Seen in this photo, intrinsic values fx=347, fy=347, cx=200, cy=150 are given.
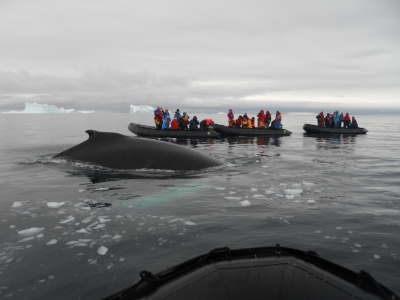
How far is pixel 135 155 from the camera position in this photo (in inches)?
500

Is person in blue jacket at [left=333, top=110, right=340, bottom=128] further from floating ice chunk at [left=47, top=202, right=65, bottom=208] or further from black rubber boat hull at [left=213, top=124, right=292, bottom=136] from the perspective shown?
floating ice chunk at [left=47, top=202, right=65, bottom=208]

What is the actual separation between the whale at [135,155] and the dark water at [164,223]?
638 mm

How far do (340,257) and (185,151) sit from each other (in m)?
8.64

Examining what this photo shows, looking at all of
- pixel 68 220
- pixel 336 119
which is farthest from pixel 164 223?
pixel 336 119

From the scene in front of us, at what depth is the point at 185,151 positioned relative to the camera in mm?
13359

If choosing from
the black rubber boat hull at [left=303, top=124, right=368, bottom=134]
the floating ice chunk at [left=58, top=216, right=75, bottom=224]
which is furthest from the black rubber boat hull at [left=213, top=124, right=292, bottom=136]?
the floating ice chunk at [left=58, top=216, right=75, bottom=224]

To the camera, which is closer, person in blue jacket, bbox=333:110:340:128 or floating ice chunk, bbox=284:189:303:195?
floating ice chunk, bbox=284:189:303:195

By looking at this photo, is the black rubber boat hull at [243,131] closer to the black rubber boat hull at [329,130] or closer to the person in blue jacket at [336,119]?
the black rubber boat hull at [329,130]

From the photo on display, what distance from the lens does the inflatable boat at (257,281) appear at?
3.20 meters

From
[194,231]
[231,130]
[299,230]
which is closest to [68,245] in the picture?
[194,231]

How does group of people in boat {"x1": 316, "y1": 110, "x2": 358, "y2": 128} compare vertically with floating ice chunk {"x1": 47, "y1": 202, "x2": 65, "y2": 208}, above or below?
above

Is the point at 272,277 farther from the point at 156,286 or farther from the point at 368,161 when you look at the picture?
the point at 368,161

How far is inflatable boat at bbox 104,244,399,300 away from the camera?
320 centimetres

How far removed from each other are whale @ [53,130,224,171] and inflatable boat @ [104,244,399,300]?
28.5 feet
